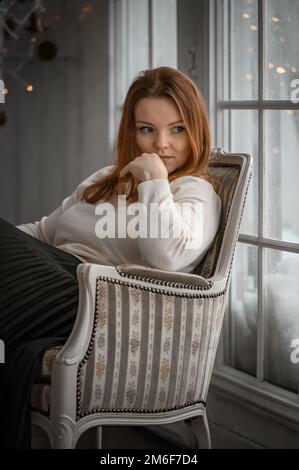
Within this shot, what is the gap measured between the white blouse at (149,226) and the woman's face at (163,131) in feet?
0.27

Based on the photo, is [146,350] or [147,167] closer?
[146,350]

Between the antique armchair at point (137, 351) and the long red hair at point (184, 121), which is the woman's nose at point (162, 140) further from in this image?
the antique armchair at point (137, 351)

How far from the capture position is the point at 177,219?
6.47 feet

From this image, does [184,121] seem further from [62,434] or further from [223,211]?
[62,434]

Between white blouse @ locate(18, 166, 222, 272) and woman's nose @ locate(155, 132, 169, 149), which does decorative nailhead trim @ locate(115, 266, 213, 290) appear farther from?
woman's nose @ locate(155, 132, 169, 149)

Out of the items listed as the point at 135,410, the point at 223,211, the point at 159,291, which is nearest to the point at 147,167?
the point at 223,211

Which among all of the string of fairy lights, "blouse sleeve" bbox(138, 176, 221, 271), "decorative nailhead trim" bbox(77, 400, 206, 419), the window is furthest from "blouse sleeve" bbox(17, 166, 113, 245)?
the string of fairy lights

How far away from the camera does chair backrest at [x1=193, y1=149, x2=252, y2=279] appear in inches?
82.9

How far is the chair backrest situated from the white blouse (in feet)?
0.08

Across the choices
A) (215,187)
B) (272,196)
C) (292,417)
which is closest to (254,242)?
(272,196)

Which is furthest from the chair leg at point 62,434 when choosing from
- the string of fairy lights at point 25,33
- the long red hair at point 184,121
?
the string of fairy lights at point 25,33

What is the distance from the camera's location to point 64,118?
150 inches

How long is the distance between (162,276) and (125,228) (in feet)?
0.87

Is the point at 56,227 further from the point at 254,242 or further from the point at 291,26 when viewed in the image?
the point at 291,26
